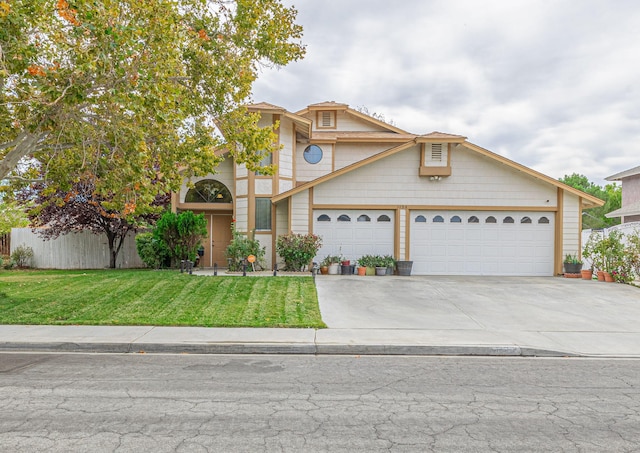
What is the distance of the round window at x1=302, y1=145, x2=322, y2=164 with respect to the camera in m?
19.9

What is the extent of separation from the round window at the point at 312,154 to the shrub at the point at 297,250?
188 inches

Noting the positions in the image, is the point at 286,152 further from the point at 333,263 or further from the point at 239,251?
the point at 333,263

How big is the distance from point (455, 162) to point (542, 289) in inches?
226

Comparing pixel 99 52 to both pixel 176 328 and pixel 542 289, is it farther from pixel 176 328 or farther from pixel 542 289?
pixel 542 289

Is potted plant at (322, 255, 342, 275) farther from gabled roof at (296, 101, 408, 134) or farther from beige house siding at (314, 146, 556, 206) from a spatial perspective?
gabled roof at (296, 101, 408, 134)

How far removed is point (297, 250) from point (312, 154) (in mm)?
5585

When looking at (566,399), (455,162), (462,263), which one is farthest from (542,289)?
(566,399)

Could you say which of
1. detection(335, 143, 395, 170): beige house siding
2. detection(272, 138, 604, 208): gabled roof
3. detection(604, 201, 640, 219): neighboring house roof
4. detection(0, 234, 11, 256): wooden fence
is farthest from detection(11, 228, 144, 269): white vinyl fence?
detection(604, 201, 640, 219): neighboring house roof

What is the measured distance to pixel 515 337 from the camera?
8.52 meters

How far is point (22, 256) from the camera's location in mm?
Result: 19438

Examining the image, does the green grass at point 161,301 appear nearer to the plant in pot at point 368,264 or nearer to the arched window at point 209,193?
the plant in pot at point 368,264

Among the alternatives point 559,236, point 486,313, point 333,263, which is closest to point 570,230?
point 559,236

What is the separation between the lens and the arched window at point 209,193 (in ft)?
60.8

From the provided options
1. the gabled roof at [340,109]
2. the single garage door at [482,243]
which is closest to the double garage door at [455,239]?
the single garage door at [482,243]
